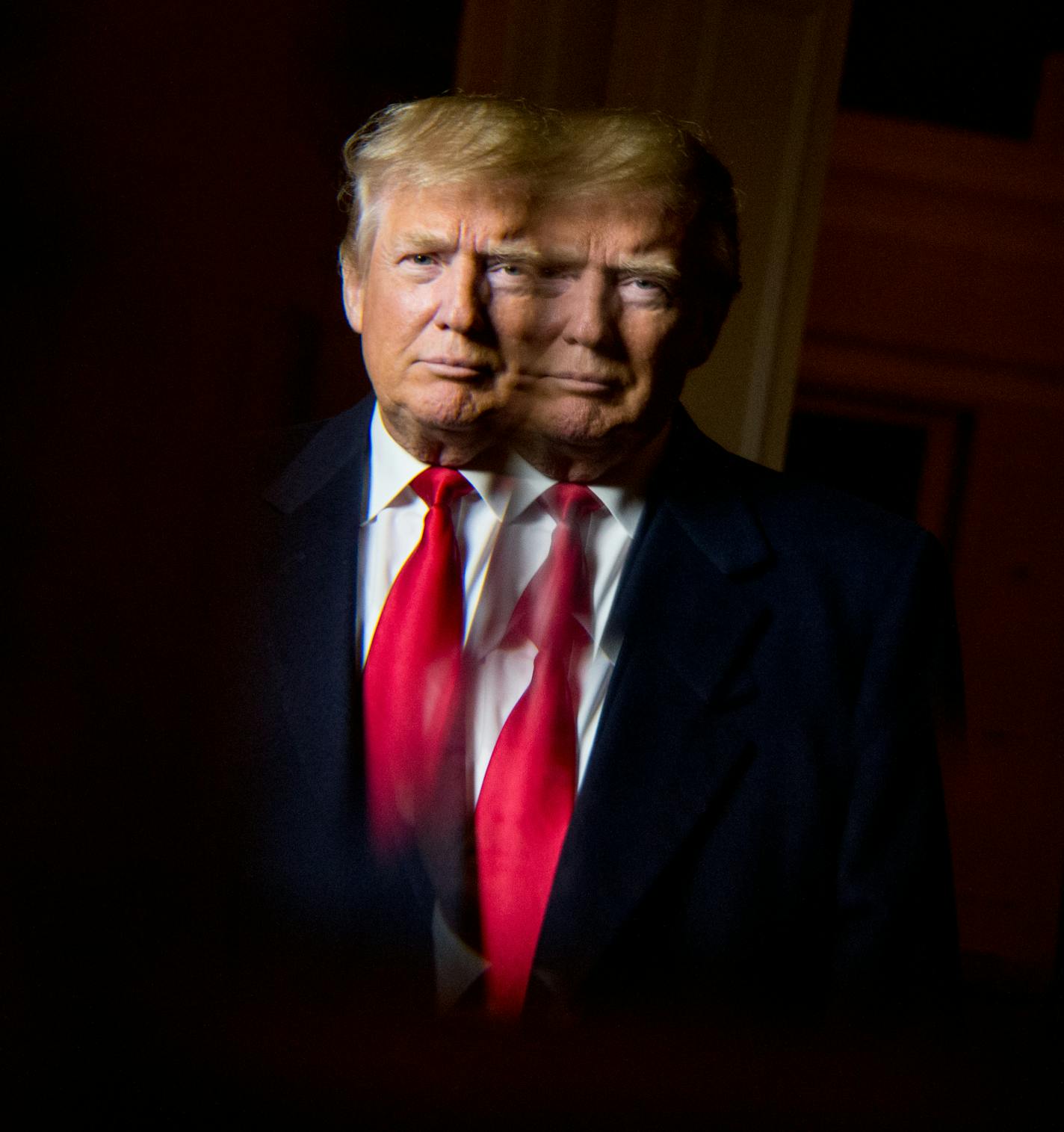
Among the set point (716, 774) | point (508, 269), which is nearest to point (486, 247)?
point (508, 269)

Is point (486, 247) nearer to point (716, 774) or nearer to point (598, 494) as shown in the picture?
point (598, 494)

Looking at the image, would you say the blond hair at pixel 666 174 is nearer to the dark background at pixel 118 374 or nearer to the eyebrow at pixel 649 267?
the eyebrow at pixel 649 267

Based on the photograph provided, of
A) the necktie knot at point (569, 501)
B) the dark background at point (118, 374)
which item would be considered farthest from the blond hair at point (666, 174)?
the dark background at point (118, 374)

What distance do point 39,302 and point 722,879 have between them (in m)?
0.39

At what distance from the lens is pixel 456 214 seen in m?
0.40

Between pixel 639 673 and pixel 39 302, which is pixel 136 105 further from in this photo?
pixel 639 673

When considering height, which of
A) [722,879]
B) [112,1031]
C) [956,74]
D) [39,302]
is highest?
[956,74]

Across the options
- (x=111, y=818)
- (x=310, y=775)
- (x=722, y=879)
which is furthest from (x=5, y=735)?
(x=722, y=879)

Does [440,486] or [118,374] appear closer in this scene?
[118,374]

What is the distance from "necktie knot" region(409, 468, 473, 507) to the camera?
426mm

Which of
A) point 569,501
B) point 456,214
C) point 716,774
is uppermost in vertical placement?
point 456,214

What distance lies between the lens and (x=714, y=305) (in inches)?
18.2

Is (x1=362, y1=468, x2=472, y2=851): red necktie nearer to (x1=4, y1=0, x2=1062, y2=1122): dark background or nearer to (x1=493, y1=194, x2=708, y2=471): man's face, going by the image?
(x1=493, y1=194, x2=708, y2=471): man's face

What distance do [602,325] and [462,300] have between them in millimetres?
61
